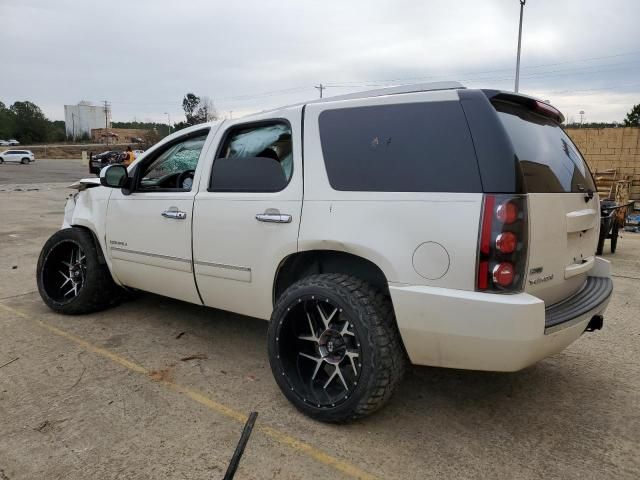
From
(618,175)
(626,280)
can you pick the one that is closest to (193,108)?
(618,175)

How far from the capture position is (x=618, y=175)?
60.8 feet

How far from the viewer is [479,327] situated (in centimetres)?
230

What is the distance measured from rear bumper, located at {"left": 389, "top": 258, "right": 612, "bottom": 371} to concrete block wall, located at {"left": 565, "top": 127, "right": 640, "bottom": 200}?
18.7m

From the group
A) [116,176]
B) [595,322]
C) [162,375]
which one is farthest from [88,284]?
[595,322]

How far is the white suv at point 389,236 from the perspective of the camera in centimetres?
231

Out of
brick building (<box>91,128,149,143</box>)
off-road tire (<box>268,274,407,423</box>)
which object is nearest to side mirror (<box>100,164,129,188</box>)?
off-road tire (<box>268,274,407,423</box>)

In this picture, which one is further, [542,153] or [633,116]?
[633,116]

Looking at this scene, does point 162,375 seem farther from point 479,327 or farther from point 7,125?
point 7,125

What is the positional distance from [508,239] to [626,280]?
4.85m

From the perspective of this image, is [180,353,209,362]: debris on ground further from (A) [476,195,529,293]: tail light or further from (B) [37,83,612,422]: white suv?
(A) [476,195,529,293]: tail light

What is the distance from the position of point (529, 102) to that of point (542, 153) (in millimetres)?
326

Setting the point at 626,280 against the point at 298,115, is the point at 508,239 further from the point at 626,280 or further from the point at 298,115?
the point at 626,280

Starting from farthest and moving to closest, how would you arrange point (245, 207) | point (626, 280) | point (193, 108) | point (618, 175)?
point (193, 108) < point (618, 175) < point (626, 280) < point (245, 207)

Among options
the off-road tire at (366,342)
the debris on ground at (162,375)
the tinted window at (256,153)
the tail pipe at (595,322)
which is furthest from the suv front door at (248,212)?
the tail pipe at (595,322)
